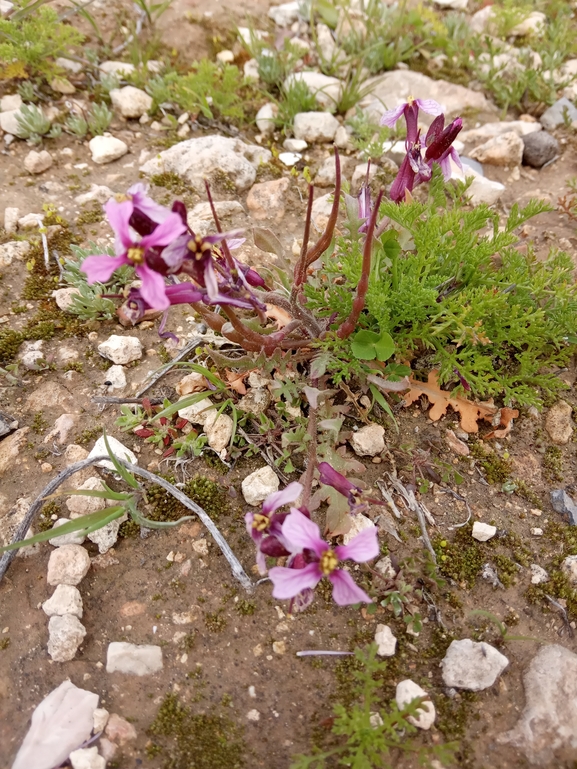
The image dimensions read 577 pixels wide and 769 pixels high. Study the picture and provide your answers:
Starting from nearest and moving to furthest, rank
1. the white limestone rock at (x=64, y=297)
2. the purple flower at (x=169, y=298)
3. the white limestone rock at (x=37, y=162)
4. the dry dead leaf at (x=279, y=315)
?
the purple flower at (x=169, y=298), the dry dead leaf at (x=279, y=315), the white limestone rock at (x=64, y=297), the white limestone rock at (x=37, y=162)

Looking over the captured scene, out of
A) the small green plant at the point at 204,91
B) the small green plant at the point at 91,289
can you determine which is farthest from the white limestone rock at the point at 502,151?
the small green plant at the point at 91,289


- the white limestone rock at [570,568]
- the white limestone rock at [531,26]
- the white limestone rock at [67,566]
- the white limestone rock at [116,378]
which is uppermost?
the white limestone rock at [531,26]

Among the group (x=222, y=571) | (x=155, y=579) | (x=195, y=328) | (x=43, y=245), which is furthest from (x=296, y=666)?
(x=43, y=245)

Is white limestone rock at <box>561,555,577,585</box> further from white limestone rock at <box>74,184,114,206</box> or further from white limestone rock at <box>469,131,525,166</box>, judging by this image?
white limestone rock at <box>74,184,114,206</box>

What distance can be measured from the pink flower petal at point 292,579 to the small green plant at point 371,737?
449 millimetres

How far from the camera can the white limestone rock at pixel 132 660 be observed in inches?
104

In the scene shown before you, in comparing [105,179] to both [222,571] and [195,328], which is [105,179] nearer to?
[195,328]

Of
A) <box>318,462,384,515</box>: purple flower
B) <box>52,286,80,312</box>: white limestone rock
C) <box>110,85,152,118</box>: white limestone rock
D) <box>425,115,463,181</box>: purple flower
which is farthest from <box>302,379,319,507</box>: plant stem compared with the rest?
<box>110,85,152,118</box>: white limestone rock

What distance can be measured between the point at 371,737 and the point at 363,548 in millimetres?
782

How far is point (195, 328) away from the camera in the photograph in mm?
3811

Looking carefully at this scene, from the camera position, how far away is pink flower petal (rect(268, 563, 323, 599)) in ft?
7.06

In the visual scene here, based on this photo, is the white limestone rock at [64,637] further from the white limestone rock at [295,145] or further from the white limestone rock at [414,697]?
the white limestone rock at [295,145]

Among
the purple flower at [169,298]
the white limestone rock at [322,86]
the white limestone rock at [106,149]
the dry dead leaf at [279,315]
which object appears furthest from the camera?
the white limestone rock at [322,86]

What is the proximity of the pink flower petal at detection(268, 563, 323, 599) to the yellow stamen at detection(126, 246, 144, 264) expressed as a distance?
1.28 m
